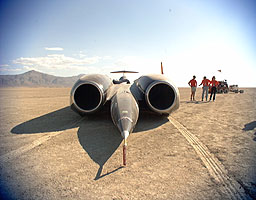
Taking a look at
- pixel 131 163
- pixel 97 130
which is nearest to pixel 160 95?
pixel 97 130

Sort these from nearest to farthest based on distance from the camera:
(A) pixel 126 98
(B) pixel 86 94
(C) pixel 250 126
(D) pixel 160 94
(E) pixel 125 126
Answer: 1. (E) pixel 125 126
2. (A) pixel 126 98
3. (C) pixel 250 126
4. (D) pixel 160 94
5. (B) pixel 86 94

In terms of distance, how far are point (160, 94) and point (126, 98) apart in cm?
296

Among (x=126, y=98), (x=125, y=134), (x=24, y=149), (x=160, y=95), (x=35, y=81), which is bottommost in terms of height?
(x=35, y=81)

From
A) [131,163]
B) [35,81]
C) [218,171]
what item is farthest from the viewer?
[35,81]

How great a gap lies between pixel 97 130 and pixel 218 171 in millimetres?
3756

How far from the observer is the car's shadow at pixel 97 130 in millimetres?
3707

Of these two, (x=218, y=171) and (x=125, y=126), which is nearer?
(x=218, y=171)

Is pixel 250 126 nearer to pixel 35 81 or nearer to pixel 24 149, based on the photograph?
pixel 24 149

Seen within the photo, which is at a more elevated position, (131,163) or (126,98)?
(126,98)

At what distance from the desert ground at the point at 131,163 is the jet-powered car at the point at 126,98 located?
2.01ft

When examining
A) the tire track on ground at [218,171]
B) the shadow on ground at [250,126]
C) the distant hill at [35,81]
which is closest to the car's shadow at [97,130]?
the tire track on ground at [218,171]

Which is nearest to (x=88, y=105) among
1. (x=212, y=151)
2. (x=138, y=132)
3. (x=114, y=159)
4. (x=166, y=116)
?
(x=138, y=132)

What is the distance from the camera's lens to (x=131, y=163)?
321cm

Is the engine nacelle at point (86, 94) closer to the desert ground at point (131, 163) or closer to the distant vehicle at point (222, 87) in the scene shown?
the desert ground at point (131, 163)
